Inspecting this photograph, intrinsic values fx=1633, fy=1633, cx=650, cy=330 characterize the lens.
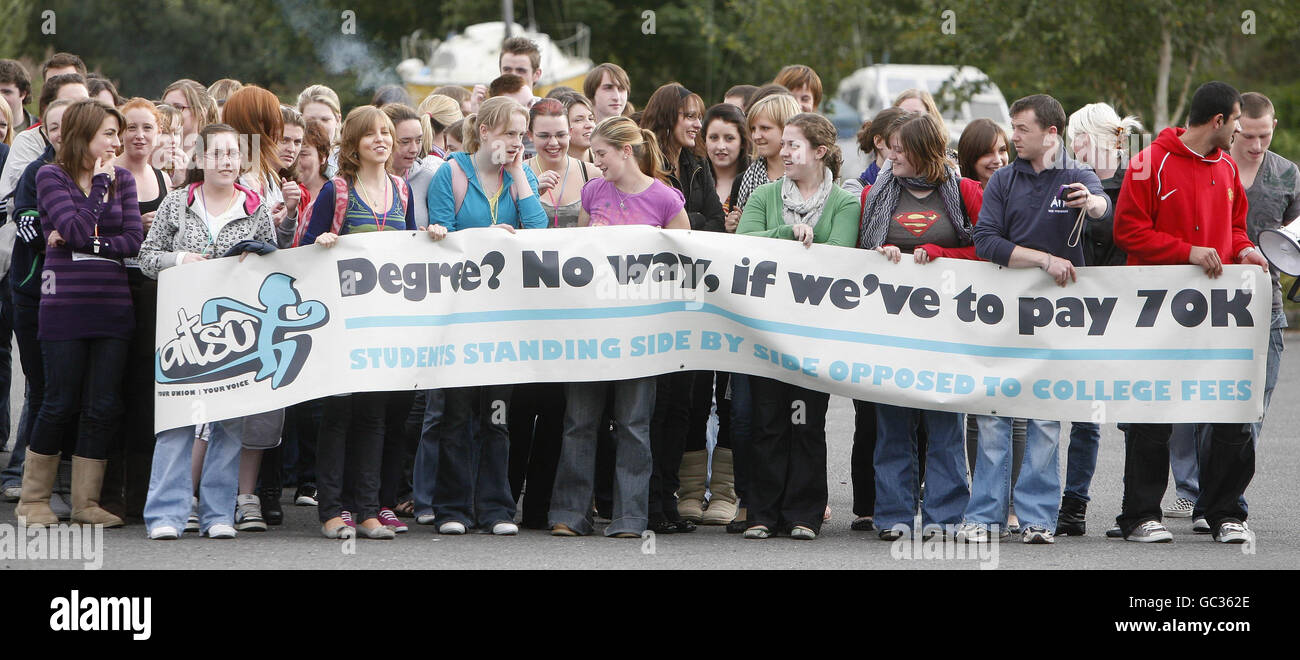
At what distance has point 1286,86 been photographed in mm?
37312

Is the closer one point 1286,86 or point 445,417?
point 445,417

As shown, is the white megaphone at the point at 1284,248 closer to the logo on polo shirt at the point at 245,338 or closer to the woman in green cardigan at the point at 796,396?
the woman in green cardigan at the point at 796,396

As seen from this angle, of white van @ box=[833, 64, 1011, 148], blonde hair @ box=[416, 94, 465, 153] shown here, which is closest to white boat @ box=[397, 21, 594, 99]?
white van @ box=[833, 64, 1011, 148]

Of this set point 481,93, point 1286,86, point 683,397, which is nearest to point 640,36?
point 1286,86

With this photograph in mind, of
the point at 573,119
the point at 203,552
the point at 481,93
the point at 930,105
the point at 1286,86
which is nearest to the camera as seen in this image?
the point at 203,552

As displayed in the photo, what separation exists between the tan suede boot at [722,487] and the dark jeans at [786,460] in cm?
63

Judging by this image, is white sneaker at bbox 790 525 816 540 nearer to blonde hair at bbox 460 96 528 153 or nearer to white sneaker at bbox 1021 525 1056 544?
white sneaker at bbox 1021 525 1056 544

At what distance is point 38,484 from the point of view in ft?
26.2

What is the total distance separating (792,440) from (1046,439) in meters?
1.22

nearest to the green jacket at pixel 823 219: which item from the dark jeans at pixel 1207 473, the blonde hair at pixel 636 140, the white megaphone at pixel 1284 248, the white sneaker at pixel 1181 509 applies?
the blonde hair at pixel 636 140

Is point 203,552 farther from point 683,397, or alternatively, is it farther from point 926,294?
point 926,294

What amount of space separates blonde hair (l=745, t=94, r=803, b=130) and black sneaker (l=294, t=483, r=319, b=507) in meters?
3.20

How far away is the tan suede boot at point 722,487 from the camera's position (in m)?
8.66

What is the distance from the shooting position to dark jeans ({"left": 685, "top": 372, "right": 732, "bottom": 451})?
8.58 meters
